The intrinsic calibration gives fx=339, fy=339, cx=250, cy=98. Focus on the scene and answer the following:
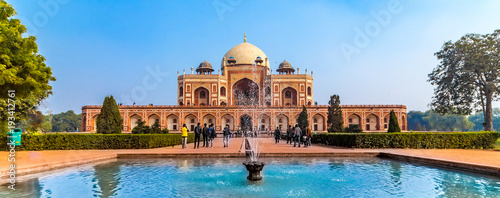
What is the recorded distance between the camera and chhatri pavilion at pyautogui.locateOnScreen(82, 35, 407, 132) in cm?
4275

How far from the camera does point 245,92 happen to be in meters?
52.2

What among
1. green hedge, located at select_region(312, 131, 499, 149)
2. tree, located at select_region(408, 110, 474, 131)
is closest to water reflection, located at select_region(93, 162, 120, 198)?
green hedge, located at select_region(312, 131, 499, 149)

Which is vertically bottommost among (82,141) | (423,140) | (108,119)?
(423,140)

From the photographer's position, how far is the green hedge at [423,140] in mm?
13171

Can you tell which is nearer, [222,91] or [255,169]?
[255,169]

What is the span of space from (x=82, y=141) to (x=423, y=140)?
43.9ft

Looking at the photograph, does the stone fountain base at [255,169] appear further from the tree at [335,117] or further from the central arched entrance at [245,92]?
the central arched entrance at [245,92]

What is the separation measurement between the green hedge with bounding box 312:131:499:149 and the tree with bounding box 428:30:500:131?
403 inches

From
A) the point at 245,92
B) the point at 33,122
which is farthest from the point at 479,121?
the point at 33,122

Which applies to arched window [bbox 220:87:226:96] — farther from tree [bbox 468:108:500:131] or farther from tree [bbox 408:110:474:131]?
tree [bbox 468:108:500:131]

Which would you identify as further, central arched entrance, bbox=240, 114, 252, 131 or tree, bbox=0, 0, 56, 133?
central arched entrance, bbox=240, 114, 252, 131

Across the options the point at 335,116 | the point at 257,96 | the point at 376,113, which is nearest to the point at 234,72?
the point at 257,96

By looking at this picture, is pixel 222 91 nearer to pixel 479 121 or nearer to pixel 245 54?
pixel 245 54

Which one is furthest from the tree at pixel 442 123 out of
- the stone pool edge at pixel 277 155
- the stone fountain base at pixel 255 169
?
the stone fountain base at pixel 255 169
